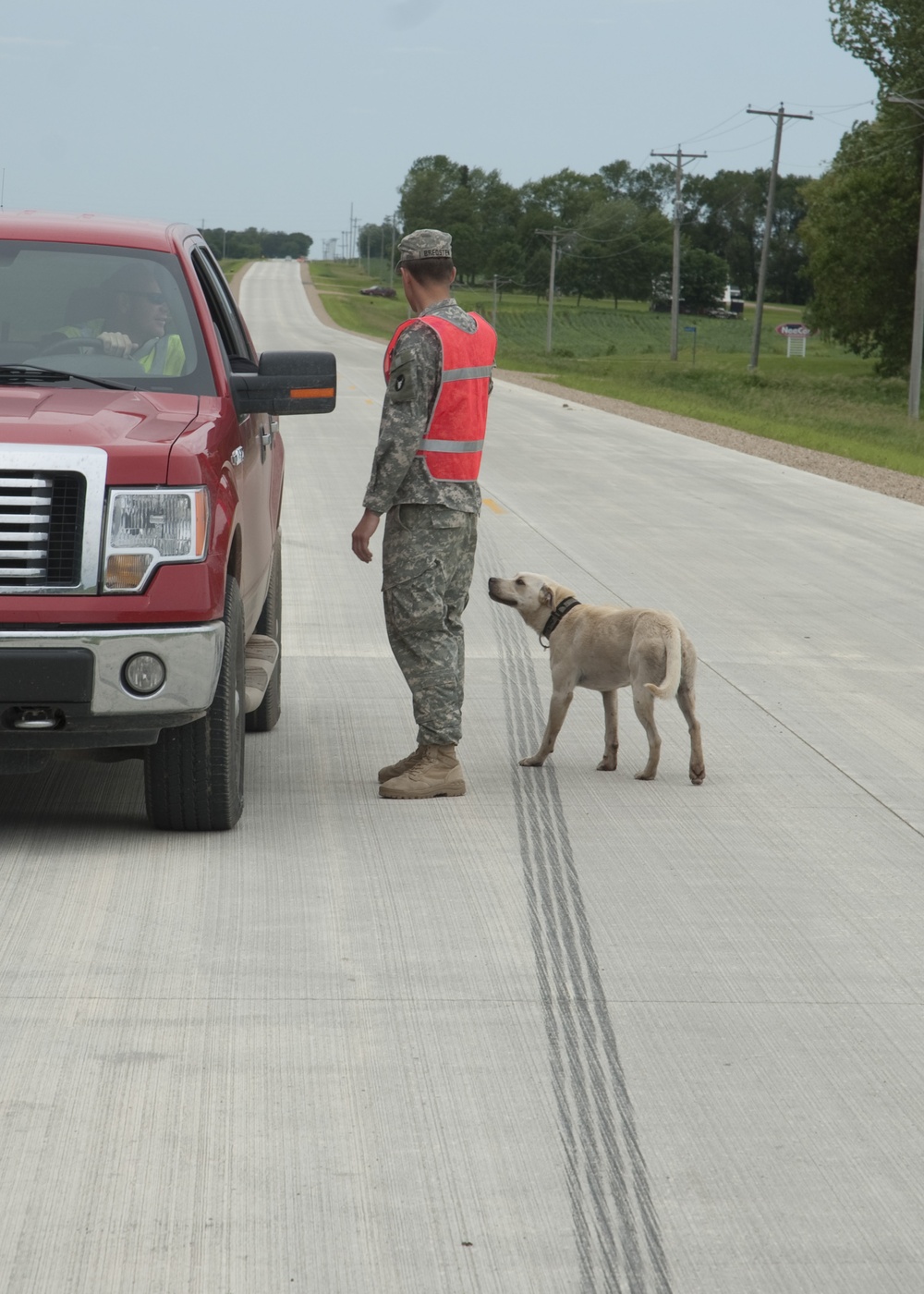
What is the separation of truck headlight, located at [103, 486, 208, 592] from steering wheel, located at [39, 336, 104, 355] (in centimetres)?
119

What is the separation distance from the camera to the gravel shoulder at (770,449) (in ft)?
71.6

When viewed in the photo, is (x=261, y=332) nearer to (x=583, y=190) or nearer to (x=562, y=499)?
(x=562, y=499)

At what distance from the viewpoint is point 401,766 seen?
6.74 m

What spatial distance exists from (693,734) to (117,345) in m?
2.74

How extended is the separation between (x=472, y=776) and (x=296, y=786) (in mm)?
→ 768

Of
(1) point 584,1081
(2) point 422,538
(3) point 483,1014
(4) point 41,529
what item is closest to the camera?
(1) point 584,1081

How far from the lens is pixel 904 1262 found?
11.0 ft

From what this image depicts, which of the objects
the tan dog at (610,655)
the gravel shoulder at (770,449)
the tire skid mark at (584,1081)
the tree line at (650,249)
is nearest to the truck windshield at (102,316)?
the tan dog at (610,655)

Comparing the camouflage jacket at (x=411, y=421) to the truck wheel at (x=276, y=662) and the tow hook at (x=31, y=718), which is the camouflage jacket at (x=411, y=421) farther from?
the tow hook at (x=31, y=718)

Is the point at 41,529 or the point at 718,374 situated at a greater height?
the point at 41,529

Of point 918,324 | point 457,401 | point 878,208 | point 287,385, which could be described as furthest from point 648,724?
point 878,208

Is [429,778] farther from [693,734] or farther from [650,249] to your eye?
[650,249]

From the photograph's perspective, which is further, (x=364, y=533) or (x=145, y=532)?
(x=364, y=533)

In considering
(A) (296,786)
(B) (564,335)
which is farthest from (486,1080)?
(B) (564,335)
